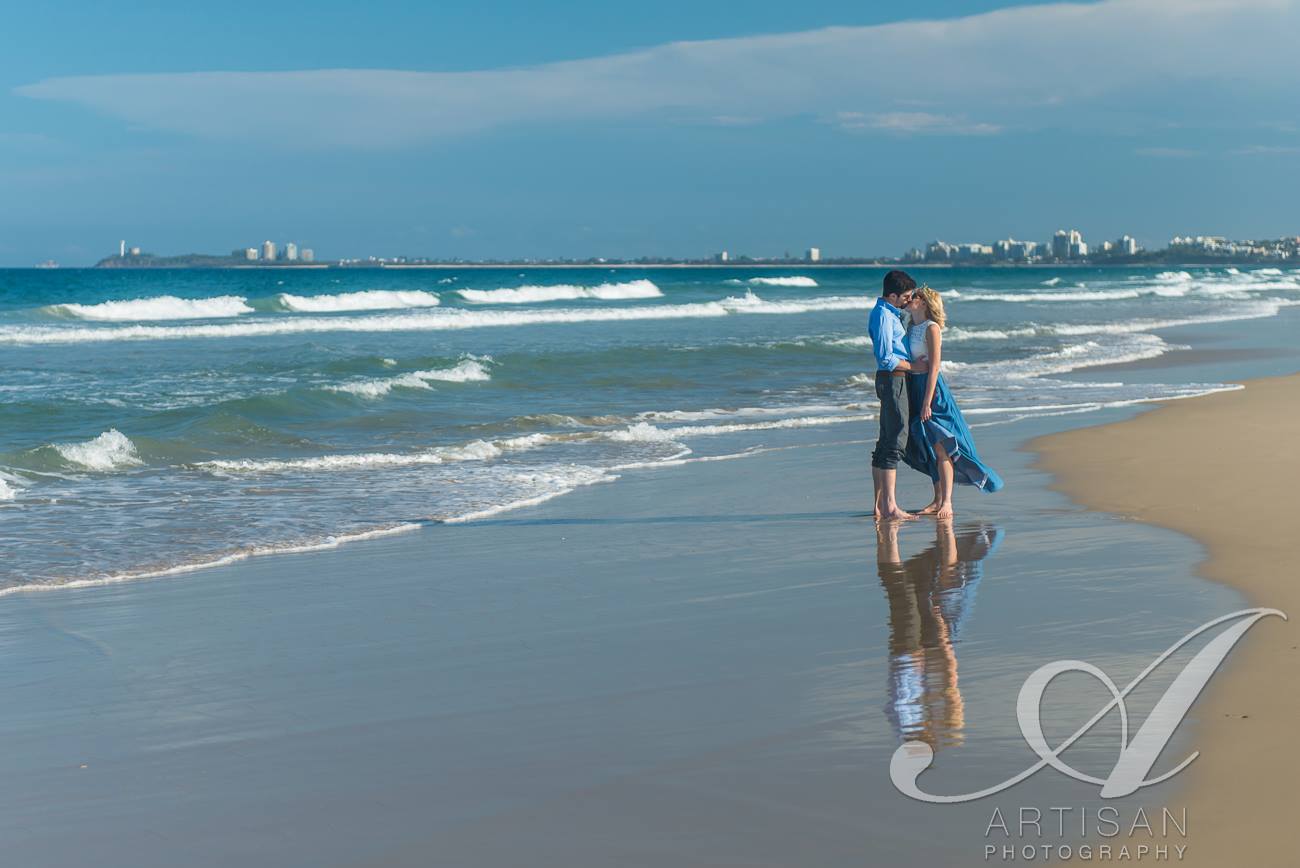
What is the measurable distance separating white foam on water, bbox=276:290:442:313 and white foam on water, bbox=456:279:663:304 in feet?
8.54

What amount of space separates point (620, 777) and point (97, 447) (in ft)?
31.3

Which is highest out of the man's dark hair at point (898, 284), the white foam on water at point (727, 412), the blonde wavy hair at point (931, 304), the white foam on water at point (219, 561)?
the man's dark hair at point (898, 284)

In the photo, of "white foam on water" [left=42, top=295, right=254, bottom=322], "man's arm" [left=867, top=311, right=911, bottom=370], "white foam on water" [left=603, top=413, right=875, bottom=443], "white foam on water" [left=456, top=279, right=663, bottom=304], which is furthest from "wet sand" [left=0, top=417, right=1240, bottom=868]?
"white foam on water" [left=456, top=279, right=663, bottom=304]

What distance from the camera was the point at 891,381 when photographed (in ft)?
26.9

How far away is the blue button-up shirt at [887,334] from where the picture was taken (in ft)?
26.4

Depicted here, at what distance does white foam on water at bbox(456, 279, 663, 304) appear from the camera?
207 ft

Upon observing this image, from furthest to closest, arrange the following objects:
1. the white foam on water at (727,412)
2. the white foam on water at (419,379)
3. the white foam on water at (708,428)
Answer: the white foam on water at (419,379) < the white foam on water at (727,412) < the white foam on water at (708,428)

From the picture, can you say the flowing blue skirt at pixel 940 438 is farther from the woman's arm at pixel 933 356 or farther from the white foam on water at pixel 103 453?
the white foam on water at pixel 103 453

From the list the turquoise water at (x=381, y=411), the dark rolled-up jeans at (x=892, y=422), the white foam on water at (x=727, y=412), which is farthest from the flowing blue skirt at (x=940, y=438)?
the white foam on water at (x=727, y=412)

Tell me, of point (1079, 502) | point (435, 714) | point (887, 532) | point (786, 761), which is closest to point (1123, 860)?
point (786, 761)

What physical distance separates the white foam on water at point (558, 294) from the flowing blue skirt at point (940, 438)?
5325 centimetres

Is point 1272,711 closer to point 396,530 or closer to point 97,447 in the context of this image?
point 396,530

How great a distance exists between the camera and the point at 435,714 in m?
4.48

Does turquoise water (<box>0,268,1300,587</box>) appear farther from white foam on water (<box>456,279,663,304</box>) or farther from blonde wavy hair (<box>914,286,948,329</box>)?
white foam on water (<box>456,279,663,304</box>)
